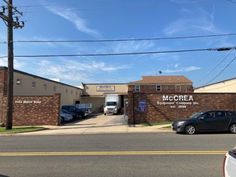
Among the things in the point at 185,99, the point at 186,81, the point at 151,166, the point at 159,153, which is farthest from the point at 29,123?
the point at 186,81

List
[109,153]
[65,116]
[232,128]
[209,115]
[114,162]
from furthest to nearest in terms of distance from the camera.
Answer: [65,116]
[209,115]
[232,128]
[109,153]
[114,162]

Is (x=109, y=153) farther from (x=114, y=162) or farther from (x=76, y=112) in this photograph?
(x=76, y=112)

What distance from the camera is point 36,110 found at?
3528 cm

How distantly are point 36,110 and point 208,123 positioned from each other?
16.2 metres

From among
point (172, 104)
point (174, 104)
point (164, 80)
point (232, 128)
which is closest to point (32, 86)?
point (172, 104)

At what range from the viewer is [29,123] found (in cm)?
3522

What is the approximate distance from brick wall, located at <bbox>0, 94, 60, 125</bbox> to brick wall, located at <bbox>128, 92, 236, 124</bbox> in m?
6.68

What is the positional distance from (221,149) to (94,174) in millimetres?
6354

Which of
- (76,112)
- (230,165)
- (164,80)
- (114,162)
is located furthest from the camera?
(164,80)

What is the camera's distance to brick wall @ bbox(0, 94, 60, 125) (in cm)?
3503

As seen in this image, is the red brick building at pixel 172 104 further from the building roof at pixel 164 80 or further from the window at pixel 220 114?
the building roof at pixel 164 80

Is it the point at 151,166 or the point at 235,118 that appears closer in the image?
the point at 151,166

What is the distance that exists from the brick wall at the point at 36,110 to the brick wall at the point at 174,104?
6.68 meters

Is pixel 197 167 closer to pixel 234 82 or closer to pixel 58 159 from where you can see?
pixel 58 159
